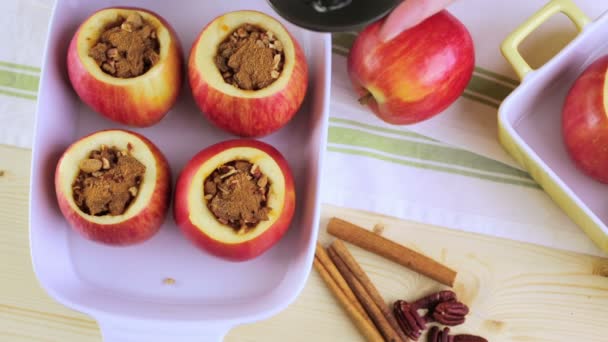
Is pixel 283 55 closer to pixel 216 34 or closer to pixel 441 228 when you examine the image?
pixel 216 34

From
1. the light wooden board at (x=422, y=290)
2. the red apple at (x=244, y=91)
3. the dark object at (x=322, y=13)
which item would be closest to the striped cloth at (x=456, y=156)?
the light wooden board at (x=422, y=290)

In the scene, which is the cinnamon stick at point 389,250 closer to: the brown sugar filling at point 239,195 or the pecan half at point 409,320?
the pecan half at point 409,320

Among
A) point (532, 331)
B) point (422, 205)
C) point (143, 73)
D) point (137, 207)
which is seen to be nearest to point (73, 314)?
point (137, 207)

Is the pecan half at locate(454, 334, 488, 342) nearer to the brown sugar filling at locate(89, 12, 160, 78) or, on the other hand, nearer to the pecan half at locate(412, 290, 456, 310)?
the pecan half at locate(412, 290, 456, 310)

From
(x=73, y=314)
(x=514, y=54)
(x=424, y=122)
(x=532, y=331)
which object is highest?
(x=514, y=54)

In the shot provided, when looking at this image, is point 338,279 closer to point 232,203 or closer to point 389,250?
point 389,250

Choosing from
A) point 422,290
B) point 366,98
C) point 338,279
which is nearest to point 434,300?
point 422,290
